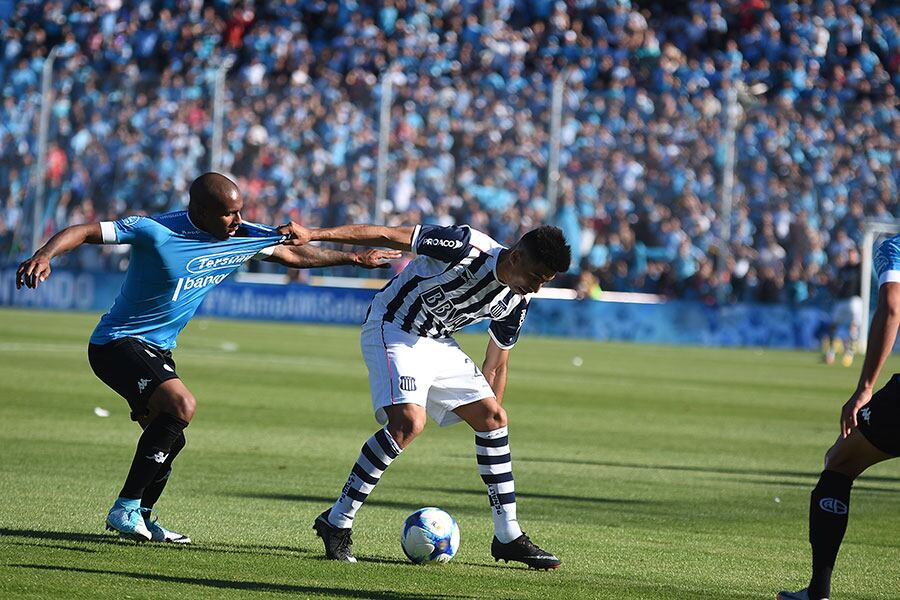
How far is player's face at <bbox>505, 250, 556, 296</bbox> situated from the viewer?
7387 mm

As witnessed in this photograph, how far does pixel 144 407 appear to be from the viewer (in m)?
7.89

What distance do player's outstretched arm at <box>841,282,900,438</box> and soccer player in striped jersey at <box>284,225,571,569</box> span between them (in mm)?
1751

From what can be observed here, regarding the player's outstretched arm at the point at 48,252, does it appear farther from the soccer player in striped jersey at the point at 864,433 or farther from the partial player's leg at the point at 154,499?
the soccer player in striped jersey at the point at 864,433

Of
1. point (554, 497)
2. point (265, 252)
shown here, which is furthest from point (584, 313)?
point (265, 252)

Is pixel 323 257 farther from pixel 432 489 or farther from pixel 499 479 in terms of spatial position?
pixel 432 489

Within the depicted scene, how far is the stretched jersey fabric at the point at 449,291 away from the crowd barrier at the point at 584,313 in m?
24.8

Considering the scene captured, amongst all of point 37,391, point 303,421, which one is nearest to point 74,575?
point 303,421

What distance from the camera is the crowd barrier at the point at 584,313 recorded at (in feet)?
108

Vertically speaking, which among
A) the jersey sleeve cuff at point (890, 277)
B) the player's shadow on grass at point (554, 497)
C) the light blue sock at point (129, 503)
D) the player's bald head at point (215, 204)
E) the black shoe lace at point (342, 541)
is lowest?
the player's shadow on grass at point (554, 497)

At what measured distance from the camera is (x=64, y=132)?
32500 millimetres

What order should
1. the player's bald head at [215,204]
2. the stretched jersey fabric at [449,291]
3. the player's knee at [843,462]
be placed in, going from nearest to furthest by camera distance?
the player's knee at [843,462] < the stretched jersey fabric at [449,291] < the player's bald head at [215,204]

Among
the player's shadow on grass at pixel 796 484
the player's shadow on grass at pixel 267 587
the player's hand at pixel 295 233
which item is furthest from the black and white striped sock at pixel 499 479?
the player's shadow on grass at pixel 796 484

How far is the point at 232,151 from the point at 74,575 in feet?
85.9

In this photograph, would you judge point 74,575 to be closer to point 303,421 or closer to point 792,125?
point 303,421
